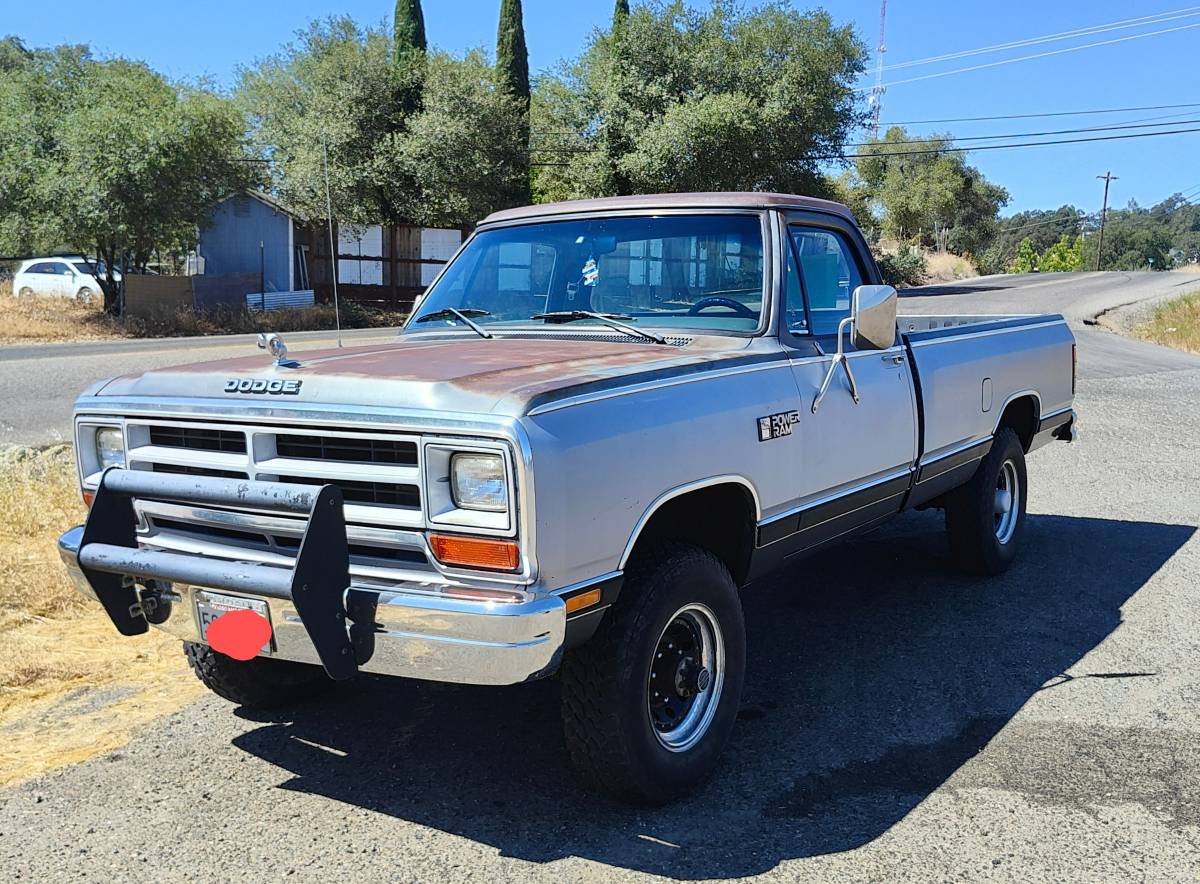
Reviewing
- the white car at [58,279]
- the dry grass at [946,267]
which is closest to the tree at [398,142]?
the white car at [58,279]

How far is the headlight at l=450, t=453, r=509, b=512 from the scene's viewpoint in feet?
9.84

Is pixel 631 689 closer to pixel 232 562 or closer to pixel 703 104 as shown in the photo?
pixel 232 562

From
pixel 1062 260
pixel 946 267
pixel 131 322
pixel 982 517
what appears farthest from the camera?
pixel 1062 260

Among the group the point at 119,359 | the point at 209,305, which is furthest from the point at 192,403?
the point at 209,305

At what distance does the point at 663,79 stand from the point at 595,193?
4.35 m

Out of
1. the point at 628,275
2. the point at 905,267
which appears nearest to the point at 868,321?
the point at 628,275

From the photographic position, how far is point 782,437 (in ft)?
13.1

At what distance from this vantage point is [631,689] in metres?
3.36

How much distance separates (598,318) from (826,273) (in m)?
1.21

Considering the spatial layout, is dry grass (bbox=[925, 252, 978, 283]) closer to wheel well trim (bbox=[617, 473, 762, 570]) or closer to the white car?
the white car

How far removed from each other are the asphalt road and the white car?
3002 cm

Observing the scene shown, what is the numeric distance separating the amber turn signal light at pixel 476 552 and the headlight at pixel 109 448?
1454 millimetres

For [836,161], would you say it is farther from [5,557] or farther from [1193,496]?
[5,557]

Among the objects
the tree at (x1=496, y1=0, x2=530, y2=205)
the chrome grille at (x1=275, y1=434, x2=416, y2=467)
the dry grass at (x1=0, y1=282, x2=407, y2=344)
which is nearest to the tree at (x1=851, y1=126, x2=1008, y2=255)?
the tree at (x1=496, y1=0, x2=530, y2=205)
